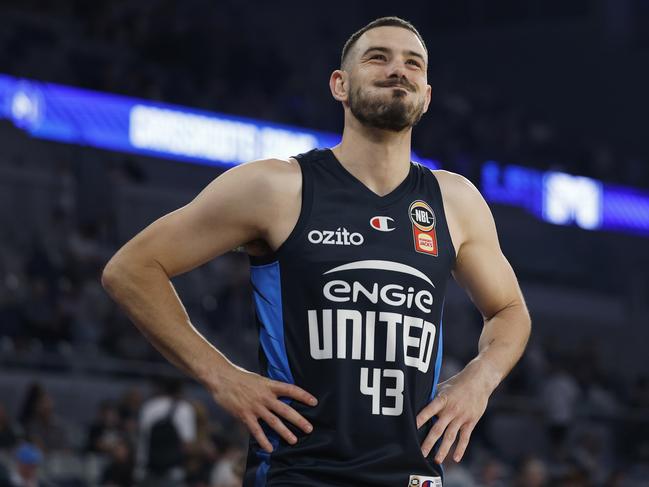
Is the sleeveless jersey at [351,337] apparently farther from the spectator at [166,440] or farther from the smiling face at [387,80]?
the spectator at [166,440]

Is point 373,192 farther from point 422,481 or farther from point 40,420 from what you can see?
point 40,420

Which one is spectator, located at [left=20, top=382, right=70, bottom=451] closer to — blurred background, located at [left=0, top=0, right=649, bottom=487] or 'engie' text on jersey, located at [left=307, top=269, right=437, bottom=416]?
blurred background, located at [left=0, top=0, right=649, bottom=487]

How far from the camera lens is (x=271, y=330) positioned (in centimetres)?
367

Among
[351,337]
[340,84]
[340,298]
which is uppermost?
[340,84]

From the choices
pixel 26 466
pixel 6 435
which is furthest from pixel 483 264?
pixel 6 435

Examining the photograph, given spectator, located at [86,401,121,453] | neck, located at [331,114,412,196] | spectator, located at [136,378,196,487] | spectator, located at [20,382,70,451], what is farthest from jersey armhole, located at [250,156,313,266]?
spectator, located at [20,382,70,451]

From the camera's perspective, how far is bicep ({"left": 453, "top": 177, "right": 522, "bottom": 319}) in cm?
396

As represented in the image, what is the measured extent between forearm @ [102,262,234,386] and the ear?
0.79 meters

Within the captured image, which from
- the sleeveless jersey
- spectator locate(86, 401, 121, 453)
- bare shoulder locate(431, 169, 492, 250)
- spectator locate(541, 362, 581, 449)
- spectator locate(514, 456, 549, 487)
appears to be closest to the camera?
the sleeveless jersey

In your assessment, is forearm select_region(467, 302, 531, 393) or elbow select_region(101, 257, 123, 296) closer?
elbow select_region(101, 257, 123, 296)

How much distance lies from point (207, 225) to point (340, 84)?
0.63m

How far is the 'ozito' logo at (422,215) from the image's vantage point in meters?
3.76

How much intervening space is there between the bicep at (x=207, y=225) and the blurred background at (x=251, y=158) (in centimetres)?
526

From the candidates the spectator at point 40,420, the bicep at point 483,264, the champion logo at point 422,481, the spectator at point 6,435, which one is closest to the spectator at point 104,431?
the spectator at point 40,420
